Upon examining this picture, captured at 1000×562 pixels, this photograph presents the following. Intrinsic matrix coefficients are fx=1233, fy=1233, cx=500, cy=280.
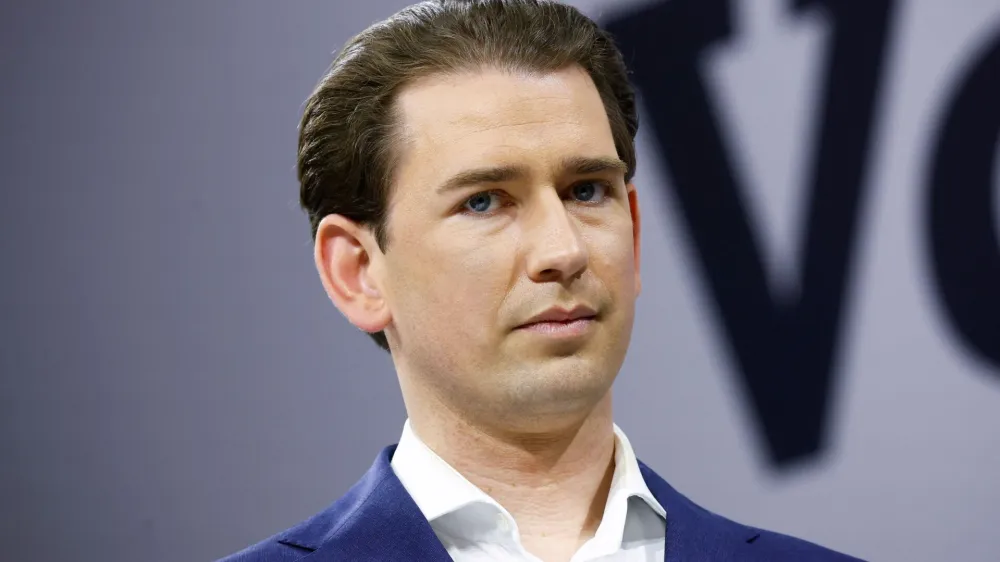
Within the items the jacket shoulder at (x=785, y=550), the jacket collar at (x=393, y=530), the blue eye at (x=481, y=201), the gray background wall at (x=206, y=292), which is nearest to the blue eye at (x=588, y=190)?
the blue eye at (x=481, y=201)

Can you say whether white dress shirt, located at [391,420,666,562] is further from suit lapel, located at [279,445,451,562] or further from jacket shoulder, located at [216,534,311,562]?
jacket shoulder, located at [216,534,311,562]

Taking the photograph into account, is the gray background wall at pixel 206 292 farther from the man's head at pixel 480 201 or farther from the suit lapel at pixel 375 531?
the suit lapel at pixel 375 531

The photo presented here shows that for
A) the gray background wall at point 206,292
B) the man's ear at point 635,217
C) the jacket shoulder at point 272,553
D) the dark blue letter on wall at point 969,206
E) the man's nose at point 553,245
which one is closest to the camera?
the man's nose at point 553,245

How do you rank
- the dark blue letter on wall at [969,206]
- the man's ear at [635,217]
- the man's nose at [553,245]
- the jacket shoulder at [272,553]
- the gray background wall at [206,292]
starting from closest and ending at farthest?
the man's nose at [553,245] < the jacket shoulder at [272,553] < the man's ear at [635,217] < the dark blue letter on wall at [969,206] < the gray background wall at [206,292]

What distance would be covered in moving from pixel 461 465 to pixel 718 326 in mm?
1171

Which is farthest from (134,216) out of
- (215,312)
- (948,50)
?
(948,50)

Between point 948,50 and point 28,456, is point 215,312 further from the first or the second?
point 948,50

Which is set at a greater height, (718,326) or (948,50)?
(948,50)

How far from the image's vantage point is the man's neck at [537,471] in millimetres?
1501

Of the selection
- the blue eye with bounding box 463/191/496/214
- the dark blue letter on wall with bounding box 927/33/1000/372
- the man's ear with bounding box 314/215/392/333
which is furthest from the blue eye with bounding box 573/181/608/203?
the dark blue letter on wall with bounding box 927/33/1000/372

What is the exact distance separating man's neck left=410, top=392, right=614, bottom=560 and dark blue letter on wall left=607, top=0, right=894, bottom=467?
1095mm

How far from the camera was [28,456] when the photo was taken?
273 cm

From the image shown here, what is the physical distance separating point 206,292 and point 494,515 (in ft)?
4.64

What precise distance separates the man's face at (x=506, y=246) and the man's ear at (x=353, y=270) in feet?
0.09
